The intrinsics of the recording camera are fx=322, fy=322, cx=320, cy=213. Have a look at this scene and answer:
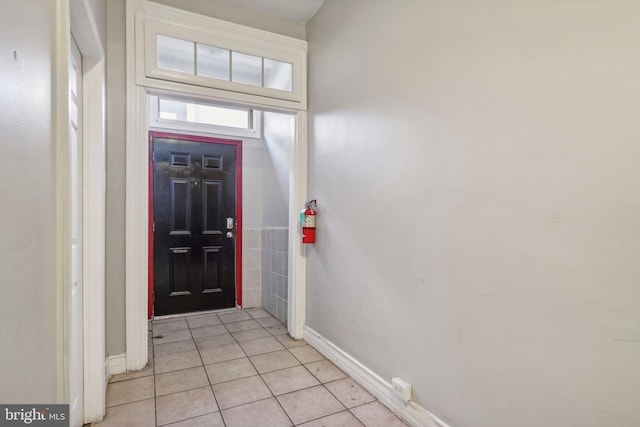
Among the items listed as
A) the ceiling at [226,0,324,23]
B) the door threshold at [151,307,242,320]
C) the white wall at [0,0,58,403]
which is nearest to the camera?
the white wall at [0,0,58,403]

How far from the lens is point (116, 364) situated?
86.6 inches

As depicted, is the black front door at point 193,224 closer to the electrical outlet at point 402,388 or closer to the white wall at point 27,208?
the electrical outlet at point 402,388

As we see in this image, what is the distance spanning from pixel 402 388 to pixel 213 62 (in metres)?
2.60

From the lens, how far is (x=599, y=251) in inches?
39.6

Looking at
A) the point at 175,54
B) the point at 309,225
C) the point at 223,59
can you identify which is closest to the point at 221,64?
the point at 223,59

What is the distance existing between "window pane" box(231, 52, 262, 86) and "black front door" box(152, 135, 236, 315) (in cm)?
127

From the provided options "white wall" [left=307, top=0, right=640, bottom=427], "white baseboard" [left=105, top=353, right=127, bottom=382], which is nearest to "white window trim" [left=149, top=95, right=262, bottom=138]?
"white wall" [left=307, top=0, right=640, bottom=427]

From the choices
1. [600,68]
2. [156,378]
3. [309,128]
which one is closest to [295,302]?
[156,378]

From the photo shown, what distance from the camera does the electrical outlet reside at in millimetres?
1675

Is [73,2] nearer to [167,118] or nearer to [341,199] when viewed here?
[341,199]

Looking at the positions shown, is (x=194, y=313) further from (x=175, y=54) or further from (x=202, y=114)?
(x=175, y=54)

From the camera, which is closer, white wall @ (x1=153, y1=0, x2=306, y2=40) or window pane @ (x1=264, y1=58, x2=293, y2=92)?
white wall @ (x1=153, y1=0, x2=306, y2=40)

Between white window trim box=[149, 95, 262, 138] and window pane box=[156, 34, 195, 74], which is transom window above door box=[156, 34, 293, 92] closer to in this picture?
window pane box=[156, 34, 195, 74]

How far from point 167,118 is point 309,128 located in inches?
67.8
